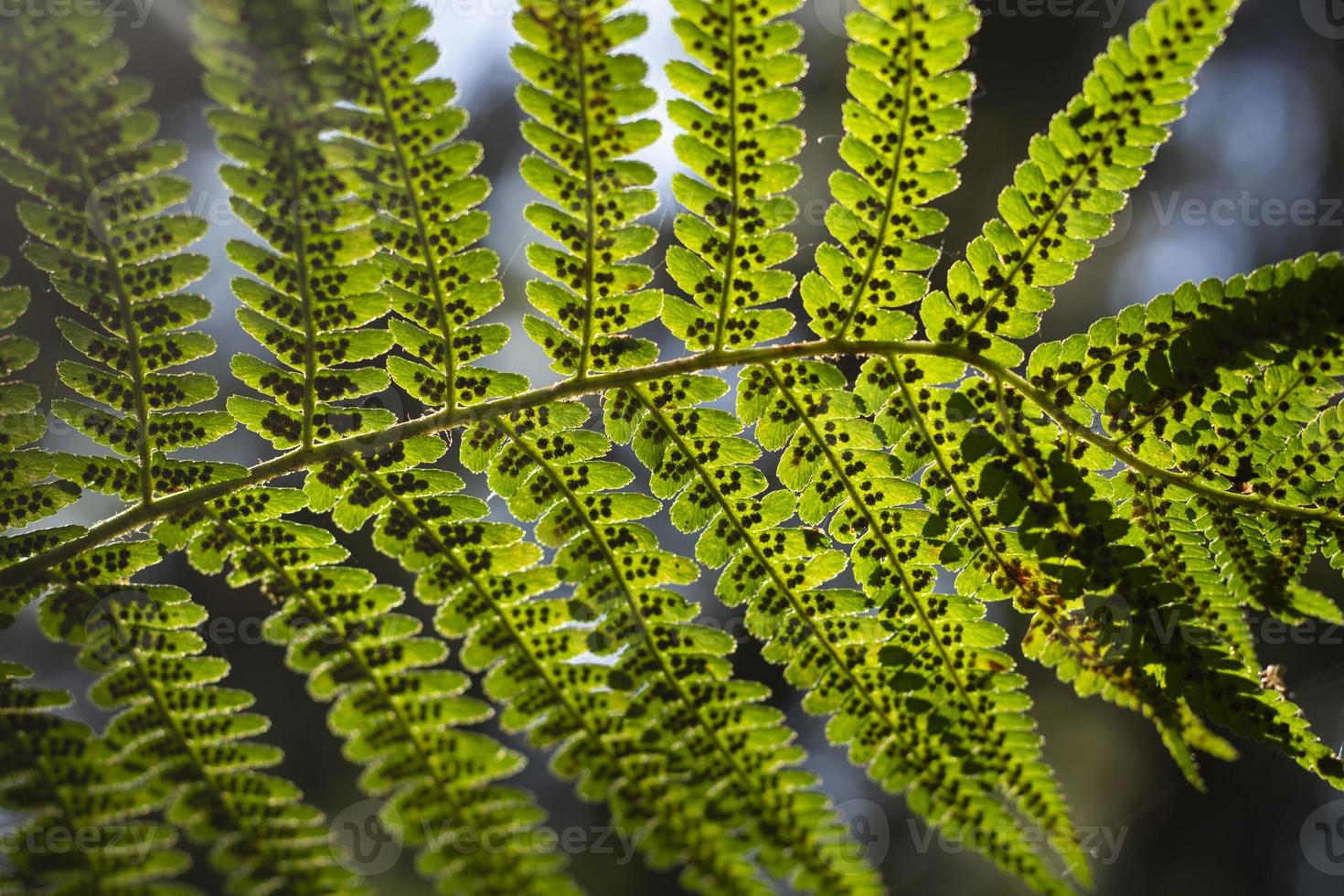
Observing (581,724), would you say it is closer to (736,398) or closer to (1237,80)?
(736,398)

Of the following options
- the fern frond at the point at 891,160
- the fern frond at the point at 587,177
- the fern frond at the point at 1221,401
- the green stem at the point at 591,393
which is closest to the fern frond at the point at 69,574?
the green stem at the point at 591,393

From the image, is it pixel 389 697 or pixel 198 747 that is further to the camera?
pixel 389 697

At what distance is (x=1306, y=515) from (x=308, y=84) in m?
3.09

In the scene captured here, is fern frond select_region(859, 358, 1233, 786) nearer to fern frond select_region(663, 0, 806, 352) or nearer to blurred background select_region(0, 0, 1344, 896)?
fern frond select_region(663, 0, 806, 352)

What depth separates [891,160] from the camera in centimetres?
261

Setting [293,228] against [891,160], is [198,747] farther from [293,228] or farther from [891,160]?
[891,160]

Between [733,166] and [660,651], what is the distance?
59.0 inches

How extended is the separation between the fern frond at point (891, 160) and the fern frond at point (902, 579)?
249 mm

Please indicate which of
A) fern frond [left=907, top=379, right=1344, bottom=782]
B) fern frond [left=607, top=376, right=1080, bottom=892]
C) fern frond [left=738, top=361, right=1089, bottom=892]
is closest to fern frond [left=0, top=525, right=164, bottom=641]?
fern frond [left=607, top=376, right=1080, bottom=892]

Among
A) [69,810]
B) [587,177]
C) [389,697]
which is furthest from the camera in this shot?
[587,177]

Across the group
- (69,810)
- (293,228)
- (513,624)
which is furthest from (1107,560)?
(69,810)

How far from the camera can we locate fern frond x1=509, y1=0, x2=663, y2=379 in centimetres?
230

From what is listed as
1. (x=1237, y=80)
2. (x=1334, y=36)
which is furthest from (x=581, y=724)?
(x=1334, y=36)

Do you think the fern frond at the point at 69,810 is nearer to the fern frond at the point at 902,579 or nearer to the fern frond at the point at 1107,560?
the fern frond at the point at 902,579
